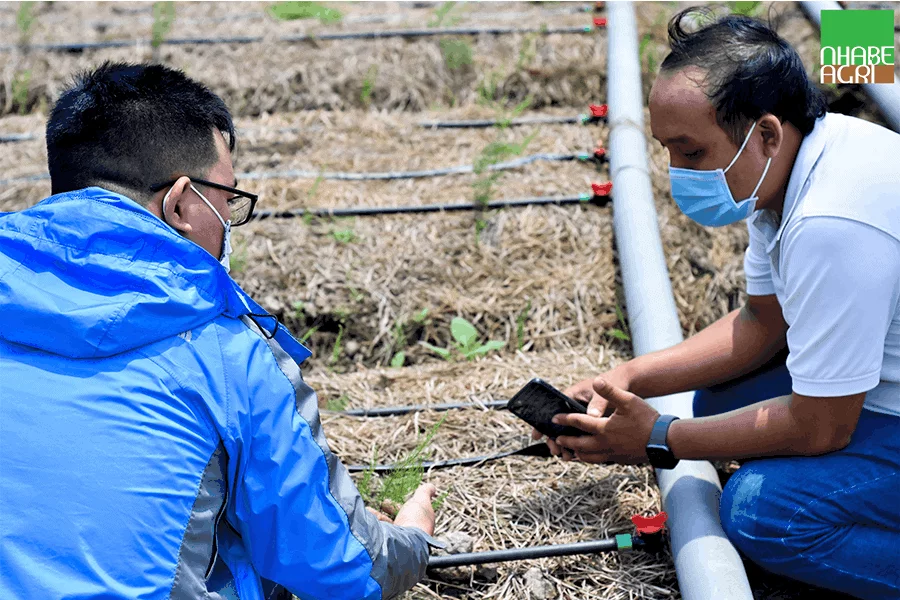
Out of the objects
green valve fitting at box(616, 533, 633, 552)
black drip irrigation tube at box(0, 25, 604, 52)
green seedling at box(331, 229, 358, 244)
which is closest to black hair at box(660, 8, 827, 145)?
green valve fitting at box(616, 533, 633, 552)

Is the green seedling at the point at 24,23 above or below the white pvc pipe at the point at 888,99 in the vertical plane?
above

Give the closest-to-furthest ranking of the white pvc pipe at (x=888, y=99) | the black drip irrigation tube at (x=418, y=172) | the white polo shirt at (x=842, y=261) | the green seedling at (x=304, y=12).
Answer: the white polo shirt at (x=842, y=261), the white pvc pipe at (x=888, y=99), the black drip irrigation tube at (x=418, y=172), the green seedling at (x=304, y=12)

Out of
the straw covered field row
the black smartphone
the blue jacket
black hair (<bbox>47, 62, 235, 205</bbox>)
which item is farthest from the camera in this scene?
the straw covered field row

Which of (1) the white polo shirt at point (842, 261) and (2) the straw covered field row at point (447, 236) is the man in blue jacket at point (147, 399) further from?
(1) the white polo shirt at point (842, 261)

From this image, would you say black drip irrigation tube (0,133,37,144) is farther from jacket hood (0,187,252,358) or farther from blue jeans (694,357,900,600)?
blue jeans (694,357,900,600)

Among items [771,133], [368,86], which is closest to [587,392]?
[771,133]

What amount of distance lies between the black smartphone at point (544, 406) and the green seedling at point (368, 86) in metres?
2.80

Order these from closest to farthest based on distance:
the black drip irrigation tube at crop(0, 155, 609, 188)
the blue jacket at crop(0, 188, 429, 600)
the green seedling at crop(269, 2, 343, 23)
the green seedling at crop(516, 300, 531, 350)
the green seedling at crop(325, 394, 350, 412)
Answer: the blue jacket at crop(0, 188, 429, 600), the green seedling at crop(325, 394, 350, 412), the green seedling at crop(516, 300, 531, 350), the black drip irrigation tube at crop(0, 155, 609, 188), the green seedling at crop(269, 2, 343, 23)

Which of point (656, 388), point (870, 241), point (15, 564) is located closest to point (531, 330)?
point (656, 388)

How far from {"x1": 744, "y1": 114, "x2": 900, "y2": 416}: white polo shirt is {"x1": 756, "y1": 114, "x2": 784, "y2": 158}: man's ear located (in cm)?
6

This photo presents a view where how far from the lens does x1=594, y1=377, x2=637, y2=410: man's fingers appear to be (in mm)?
2244

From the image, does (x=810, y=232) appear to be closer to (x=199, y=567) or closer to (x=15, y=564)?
(x=199, y=567)

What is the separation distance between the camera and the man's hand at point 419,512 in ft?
7.63

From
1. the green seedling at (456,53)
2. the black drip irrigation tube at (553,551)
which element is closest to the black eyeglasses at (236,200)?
the black drip irrigation tube at (553,551)
